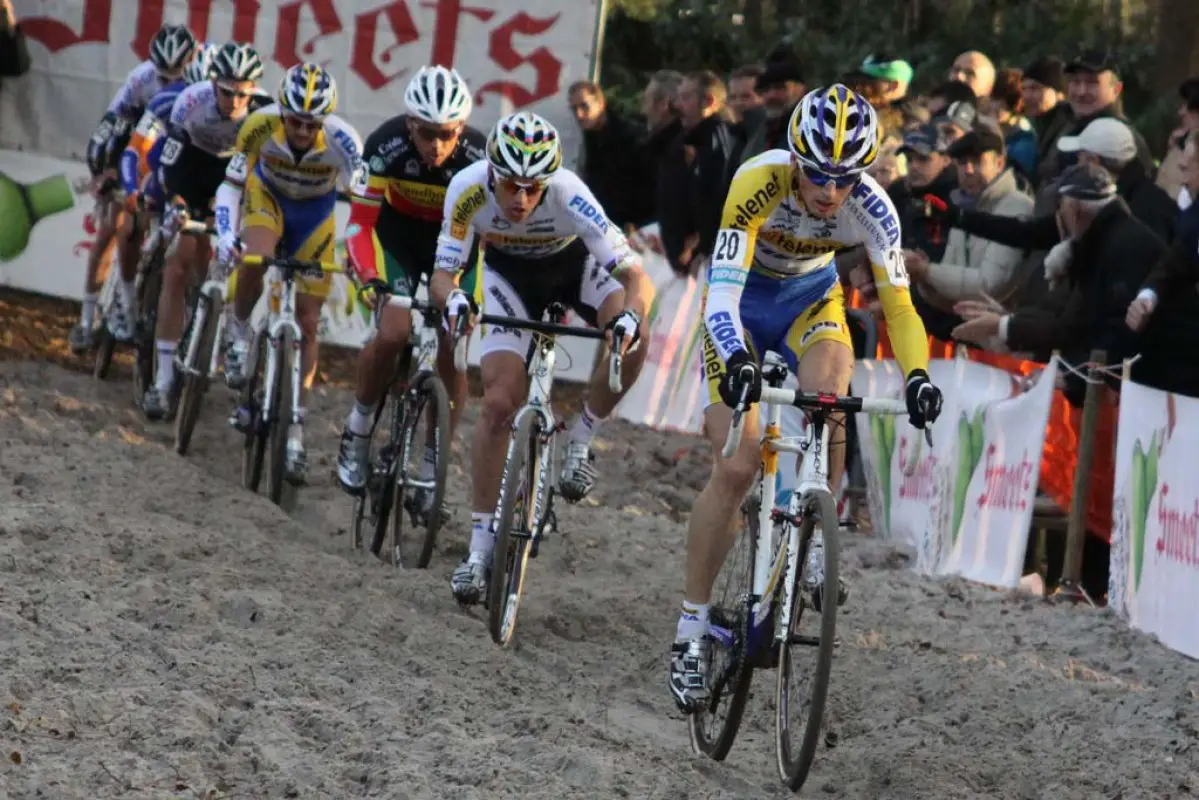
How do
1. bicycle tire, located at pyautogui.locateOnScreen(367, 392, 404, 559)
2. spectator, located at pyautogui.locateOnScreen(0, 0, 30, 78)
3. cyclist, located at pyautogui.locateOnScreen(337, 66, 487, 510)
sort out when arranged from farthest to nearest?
spectator, located at pyautogui.locateOnScreen(0, 0, 30, 78)
bicycle tire, located at pyautogui.locateOnScreen(367, 392, 404, 559)
cyclist, located at pyautogui.locateOnScreen(337, 66, 487, 510)

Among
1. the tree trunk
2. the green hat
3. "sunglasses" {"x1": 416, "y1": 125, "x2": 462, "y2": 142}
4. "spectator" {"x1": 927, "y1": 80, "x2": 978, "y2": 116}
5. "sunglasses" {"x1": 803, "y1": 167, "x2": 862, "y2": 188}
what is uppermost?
the tree trunk

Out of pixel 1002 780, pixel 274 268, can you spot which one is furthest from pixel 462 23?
pixel 1002 780

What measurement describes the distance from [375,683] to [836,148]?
2.45m

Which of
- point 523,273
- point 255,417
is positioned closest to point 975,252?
point 523,273

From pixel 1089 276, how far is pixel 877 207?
293 centimetres

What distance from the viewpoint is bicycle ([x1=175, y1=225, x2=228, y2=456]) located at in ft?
37.5

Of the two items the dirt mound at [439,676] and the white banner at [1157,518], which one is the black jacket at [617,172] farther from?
the white banner at [1157,518]

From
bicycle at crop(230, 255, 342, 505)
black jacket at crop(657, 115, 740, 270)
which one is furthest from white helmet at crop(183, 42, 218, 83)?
black jacket at crop(657, 115, 740, 270)

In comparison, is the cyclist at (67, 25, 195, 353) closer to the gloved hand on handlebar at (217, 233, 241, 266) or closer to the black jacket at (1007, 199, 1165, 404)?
the gloved hand on handlebar at (217, 233, 241, 266)

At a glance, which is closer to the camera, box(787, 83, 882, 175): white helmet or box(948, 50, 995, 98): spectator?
box(787, 83, 882, 175): white helmet

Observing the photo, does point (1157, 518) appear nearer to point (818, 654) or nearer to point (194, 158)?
point (818, 654)

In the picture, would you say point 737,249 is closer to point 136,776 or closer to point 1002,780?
point 1002,780

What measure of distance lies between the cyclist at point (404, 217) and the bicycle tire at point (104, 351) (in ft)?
14.4

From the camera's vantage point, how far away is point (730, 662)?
648cm
